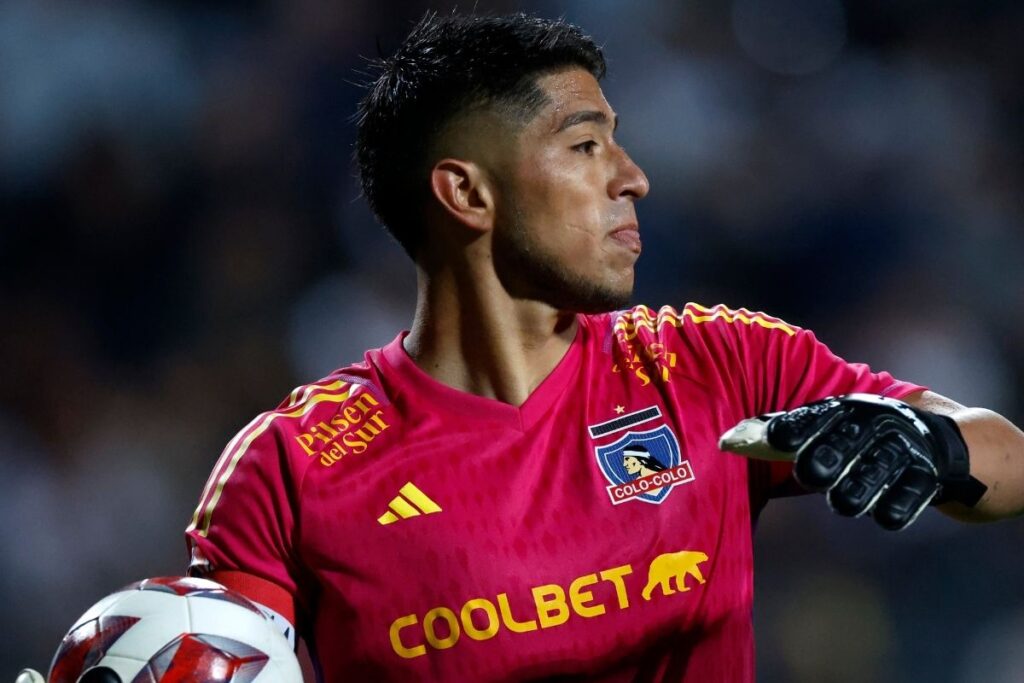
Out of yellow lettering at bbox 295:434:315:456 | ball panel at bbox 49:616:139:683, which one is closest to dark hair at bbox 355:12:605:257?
yellow lettering at bbox 295:434:315:456

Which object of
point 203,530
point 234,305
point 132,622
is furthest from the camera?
point 234,305

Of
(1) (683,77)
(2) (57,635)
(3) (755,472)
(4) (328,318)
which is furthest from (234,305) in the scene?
(3) (755,472)

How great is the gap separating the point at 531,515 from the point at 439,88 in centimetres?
113

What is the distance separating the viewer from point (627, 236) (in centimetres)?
292

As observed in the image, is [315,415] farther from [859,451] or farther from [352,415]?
[859,451]

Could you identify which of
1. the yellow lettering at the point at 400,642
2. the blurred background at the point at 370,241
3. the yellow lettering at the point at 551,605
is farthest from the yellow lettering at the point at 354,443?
the blurred background at the point at 370,241

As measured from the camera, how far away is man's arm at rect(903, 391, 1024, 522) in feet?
7.84

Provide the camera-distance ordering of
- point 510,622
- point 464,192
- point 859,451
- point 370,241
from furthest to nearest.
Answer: point 370,241 → point 464,192 → point 510,622 → point 859,451

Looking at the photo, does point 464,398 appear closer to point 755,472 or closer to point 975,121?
point 755,472

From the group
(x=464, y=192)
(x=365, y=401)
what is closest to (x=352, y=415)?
(x=365, y=401)

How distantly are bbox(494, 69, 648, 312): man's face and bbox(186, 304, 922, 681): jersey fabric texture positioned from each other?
191 mm

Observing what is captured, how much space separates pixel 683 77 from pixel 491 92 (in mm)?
3100

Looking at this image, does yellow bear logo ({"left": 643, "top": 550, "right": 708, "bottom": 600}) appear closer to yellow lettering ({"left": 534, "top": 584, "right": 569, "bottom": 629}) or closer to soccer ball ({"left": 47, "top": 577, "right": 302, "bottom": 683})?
yellow lettering ({"left": 534, "top": 584, "right": 569, "bottom": 629})

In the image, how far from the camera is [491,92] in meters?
3.06
